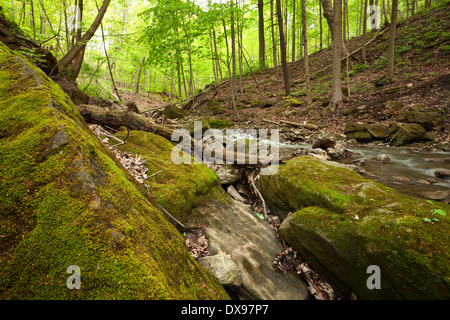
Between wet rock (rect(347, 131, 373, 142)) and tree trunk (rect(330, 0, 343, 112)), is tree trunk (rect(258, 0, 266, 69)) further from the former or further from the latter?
wet rock (rect(347, 131, 373, 142))

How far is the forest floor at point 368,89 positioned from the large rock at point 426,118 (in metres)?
0.27

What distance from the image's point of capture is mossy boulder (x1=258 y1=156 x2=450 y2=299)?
7.22ft

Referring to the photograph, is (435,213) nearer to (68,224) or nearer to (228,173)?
(68,224)

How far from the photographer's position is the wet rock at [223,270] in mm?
2678

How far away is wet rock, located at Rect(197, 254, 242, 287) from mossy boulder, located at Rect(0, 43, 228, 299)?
593 mm

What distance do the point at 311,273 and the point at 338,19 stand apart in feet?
51.3

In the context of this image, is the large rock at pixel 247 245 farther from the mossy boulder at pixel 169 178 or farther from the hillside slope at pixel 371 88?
the hillside slope at pixel 371 88

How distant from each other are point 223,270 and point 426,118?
1154cm

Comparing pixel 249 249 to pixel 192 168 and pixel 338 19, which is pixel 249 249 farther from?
pixel 338 19

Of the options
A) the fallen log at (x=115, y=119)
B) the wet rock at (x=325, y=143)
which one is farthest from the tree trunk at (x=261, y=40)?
the fallen log at (x=115, y=119)

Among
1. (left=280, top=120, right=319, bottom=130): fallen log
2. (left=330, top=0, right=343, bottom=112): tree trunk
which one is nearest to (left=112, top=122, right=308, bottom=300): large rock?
(left=280, top=120, right=319, bottom=130): fallen log
